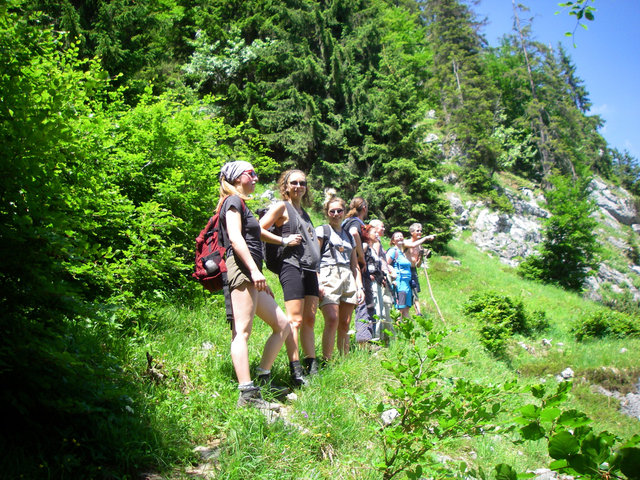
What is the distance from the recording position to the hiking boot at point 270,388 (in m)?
3.53

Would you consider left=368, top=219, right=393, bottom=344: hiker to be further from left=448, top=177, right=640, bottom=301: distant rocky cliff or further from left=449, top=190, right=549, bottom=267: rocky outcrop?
left=449, top=190, right=549, bottom=267: rocky outcrop

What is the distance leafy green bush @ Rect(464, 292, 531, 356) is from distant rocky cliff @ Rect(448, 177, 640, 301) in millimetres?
9346

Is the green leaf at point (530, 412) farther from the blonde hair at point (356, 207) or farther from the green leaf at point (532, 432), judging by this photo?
the blonde hair at point (356, 207)

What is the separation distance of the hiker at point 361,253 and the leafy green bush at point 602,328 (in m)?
11.0

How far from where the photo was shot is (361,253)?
5.34m

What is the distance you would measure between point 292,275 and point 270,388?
0.97m

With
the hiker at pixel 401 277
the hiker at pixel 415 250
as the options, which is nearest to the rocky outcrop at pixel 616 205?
the hiker at pixel 415 250

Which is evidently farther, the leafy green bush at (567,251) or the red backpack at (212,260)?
the leafy green bush at (567,251)

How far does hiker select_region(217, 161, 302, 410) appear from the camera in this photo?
10.5 feet

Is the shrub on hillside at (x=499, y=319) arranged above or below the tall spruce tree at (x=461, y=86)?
below

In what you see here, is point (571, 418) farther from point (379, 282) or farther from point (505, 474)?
point (379, 282)

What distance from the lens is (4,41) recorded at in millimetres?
2820

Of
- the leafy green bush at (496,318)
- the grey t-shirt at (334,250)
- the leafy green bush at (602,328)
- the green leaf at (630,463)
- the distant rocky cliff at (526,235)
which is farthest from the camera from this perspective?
the distant rocky cliff at (526,235)

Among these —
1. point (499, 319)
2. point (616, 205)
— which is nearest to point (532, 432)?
point (499, 319)
